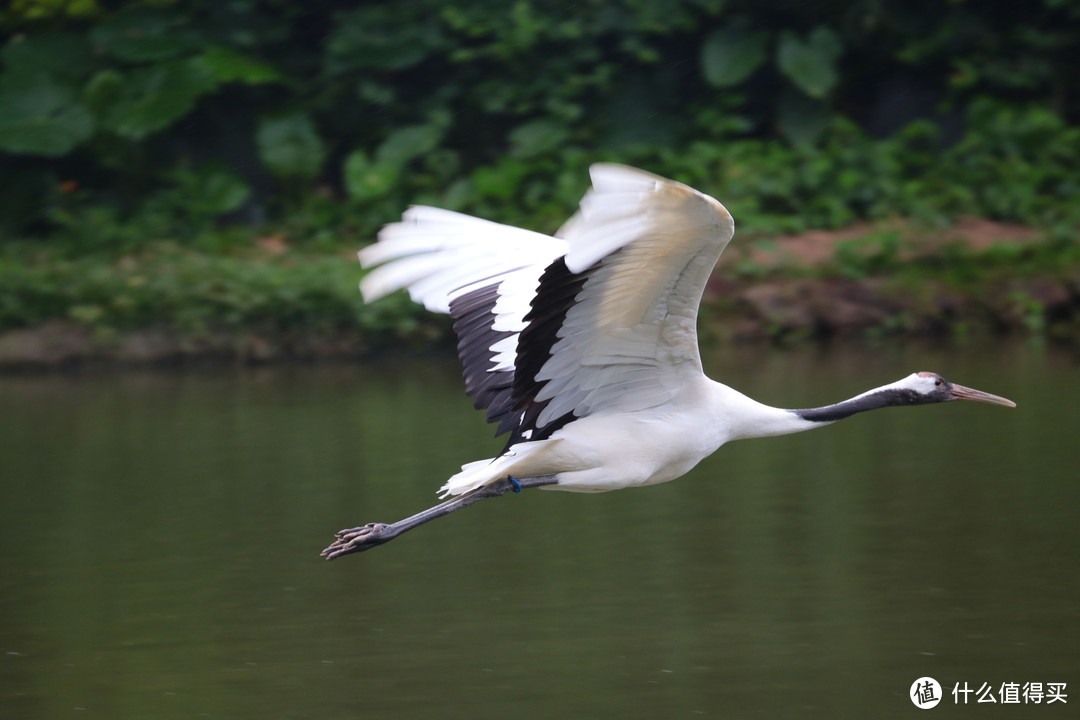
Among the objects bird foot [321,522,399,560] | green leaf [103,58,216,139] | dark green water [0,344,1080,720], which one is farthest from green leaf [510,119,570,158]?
bird foot [321,522,399,560]

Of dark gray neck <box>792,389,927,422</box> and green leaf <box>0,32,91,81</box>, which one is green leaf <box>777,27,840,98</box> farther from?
dark gray neck <box>792,389,927,422</box>

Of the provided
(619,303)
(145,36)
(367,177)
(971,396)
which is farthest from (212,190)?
(619,303)

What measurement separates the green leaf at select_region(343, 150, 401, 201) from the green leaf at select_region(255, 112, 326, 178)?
392mm

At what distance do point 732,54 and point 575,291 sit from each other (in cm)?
1004

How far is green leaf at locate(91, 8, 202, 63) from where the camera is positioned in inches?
544

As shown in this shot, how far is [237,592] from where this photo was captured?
5840 millimetres

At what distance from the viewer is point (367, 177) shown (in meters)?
13.4

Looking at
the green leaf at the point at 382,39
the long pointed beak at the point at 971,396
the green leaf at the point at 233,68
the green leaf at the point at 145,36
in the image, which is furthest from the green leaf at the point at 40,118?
the long pointed beak at the point at 971,396

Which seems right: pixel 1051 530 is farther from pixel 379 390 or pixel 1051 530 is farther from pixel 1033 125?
pixel 1033 125

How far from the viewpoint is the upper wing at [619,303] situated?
3490mm

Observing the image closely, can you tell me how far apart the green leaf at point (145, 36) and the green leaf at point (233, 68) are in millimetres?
297

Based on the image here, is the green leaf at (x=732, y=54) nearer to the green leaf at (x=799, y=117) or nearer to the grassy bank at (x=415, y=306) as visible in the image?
the green leaf at (x=799, y=117)

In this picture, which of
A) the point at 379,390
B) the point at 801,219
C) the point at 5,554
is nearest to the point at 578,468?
the point at 5,554

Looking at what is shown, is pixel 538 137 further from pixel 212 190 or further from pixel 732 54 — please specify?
pixel 212 190
